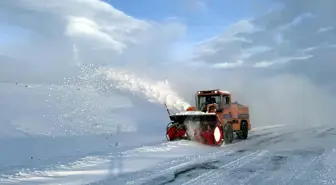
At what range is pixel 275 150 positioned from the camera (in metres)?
12.9

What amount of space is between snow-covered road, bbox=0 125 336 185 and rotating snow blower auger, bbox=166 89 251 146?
79.2 inches

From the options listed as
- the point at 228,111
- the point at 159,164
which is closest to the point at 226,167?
the point at 159,164

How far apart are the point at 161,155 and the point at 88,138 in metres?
7.64

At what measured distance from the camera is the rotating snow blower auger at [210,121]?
47.2ft

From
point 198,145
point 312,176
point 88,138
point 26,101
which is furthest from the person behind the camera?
point 26,101

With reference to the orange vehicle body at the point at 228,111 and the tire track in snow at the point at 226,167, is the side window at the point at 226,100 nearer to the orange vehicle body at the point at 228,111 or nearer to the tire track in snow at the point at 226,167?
the orange vehicle body at the point at 228,111

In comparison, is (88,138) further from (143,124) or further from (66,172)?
Answer: (66,172)

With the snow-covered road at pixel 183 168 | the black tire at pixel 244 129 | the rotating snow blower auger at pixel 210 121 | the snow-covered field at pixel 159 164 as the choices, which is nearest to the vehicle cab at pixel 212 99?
the rotating snow blower auger at pixel 210 121

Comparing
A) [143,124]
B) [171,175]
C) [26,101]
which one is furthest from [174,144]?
[26,101]

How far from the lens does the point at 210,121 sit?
47.5 ft

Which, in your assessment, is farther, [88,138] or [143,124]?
[143,124]

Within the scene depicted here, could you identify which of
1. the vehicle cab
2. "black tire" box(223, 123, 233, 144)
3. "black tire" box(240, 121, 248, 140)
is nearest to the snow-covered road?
"black tire" box(223, 123, 233, 144)

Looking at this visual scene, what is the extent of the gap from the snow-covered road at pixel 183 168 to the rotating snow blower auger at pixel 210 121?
6.60ft

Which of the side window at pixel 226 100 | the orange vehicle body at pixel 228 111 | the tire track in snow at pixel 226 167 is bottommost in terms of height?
the tire track in snow at pixel 226 167
